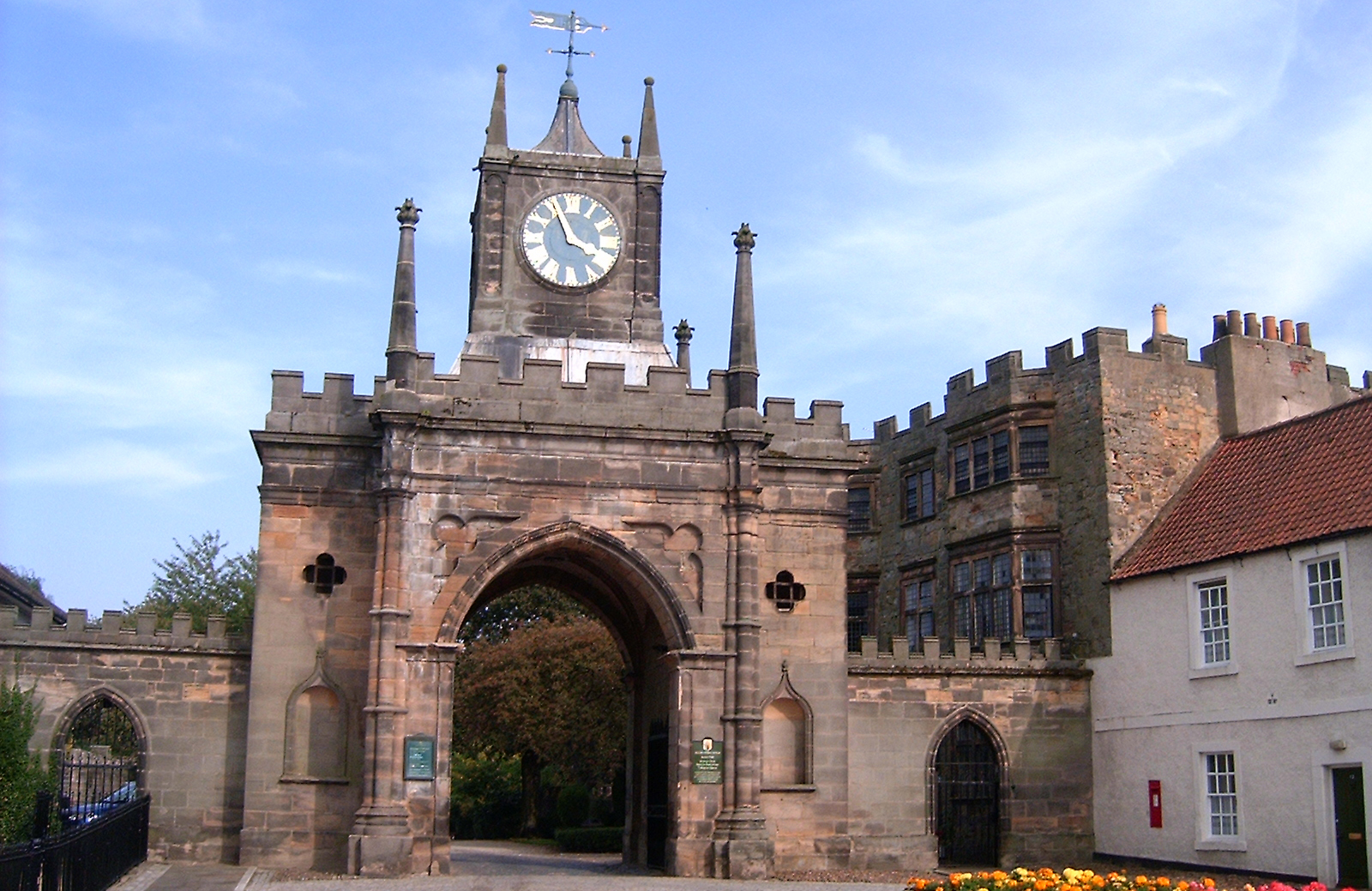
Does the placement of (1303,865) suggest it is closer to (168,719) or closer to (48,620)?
(168,719)

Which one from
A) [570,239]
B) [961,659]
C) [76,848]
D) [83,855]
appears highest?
[570,239]

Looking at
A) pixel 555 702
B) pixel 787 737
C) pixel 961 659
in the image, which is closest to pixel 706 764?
pixel 787 737

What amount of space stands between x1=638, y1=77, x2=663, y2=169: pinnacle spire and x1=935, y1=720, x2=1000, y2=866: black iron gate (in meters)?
12.1

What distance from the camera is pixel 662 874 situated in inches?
992

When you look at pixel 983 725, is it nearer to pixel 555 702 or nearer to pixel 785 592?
pixel 785 592

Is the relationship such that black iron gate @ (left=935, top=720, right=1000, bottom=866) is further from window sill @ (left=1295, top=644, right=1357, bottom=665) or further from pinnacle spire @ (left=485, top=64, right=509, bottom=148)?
pinnacle spire @ (left=485, top=64, right=509, bottom=148)

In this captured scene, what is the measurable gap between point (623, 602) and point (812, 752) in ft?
16.8

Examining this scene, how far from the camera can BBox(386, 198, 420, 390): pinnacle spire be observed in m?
25.1

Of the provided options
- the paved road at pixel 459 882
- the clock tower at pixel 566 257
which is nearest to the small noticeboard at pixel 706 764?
the paved road at pixel 459 882

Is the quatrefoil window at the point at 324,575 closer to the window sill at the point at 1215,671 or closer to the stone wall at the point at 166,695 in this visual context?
the stone wall at the point at 166,695

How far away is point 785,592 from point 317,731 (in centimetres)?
799

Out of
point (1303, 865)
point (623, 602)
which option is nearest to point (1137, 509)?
point (1303, 865)

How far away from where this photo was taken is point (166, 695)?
2575 centimetres

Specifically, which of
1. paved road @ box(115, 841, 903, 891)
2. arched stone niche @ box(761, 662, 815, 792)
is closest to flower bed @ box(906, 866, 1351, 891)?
paved road @ box(115, 841, 903, 891)
